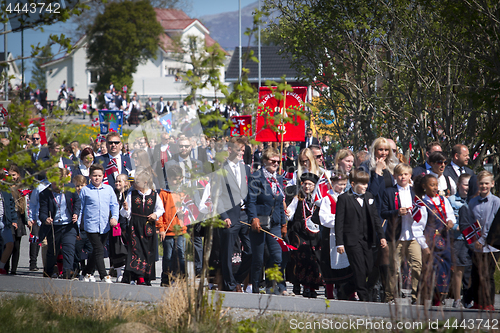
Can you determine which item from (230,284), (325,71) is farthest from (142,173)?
(325,71)

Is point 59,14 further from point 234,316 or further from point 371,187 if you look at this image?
point 371,187

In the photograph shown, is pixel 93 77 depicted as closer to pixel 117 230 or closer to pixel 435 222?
pixel 117 230

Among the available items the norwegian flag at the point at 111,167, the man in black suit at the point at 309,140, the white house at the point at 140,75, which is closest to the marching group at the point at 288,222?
the norwegian flag at the point at 111,167

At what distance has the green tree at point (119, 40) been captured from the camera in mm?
54125

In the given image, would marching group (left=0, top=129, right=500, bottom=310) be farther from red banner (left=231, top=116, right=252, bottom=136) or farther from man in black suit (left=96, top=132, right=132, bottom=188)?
man in black suit (left=96, top=132, right=132, bottom=188)

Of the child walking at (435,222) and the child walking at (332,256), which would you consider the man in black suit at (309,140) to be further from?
the child walking at (435,222)

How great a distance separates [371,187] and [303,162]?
111 centimetres

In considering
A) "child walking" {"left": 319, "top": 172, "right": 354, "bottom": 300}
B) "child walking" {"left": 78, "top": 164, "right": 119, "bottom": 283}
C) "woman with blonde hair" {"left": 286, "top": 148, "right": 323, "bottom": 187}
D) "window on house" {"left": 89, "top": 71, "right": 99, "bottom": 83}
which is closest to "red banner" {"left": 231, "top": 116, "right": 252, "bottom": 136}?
"woman with blonde hair" {"left": 286, "top": 148, "right": 323, "bottom": 187}

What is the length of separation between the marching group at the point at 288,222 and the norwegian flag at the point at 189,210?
2cm

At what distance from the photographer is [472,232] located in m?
6.58

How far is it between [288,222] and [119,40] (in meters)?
50.1

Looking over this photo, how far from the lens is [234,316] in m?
Result: 5.82

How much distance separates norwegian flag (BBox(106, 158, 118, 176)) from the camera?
9711 mm

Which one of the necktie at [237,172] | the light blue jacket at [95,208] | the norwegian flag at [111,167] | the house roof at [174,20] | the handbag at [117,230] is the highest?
the house roof at [174,20]
